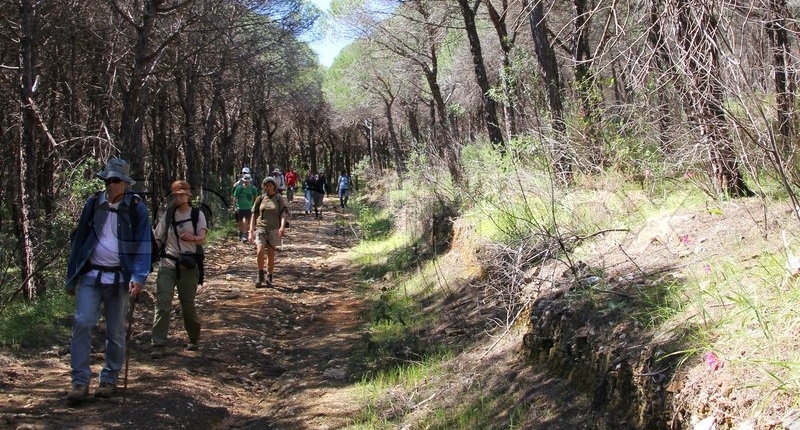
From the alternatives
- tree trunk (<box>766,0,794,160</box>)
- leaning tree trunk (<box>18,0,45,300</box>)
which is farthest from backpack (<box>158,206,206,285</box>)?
tree trunk (<box>766,0,794,160</box>)

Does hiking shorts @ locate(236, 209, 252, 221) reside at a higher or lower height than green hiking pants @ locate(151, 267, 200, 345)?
higher

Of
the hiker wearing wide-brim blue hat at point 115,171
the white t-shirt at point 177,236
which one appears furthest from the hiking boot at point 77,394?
the white t-shirt at point 177,236

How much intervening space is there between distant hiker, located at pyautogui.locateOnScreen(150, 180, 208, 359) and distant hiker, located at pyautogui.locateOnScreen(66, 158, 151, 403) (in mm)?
1610

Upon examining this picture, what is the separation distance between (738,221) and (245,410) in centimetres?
433

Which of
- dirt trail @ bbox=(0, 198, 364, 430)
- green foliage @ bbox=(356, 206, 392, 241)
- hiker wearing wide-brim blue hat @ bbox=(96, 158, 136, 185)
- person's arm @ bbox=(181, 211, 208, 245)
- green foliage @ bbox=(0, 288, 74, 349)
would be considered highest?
hiker wearing wide-brim blue hat @ bbox=(96, 158, 136, 185)

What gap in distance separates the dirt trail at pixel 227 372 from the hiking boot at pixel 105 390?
0.17 feet

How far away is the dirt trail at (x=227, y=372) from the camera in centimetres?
543

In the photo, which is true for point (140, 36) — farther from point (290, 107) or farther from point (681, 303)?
point (290, 107)

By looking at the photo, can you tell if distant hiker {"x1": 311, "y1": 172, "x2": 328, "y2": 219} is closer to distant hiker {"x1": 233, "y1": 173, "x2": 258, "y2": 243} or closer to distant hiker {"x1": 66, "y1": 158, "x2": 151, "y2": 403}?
distant hiker {"x1": 233, "y1": 173, "x2": 258, "y2": 243}

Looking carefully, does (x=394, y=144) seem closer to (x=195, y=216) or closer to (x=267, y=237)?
(x=267, y=237)

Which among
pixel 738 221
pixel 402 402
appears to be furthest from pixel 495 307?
pixel 738 221

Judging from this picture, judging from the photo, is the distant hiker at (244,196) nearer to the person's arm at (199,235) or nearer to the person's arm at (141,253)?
the person's arm at (199,235)

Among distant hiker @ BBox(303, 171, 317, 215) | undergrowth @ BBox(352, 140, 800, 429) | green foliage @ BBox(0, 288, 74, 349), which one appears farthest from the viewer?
distant hiker @ BBox(303, 171, 317, 215)

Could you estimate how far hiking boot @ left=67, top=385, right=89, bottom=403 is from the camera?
5.34 metres
